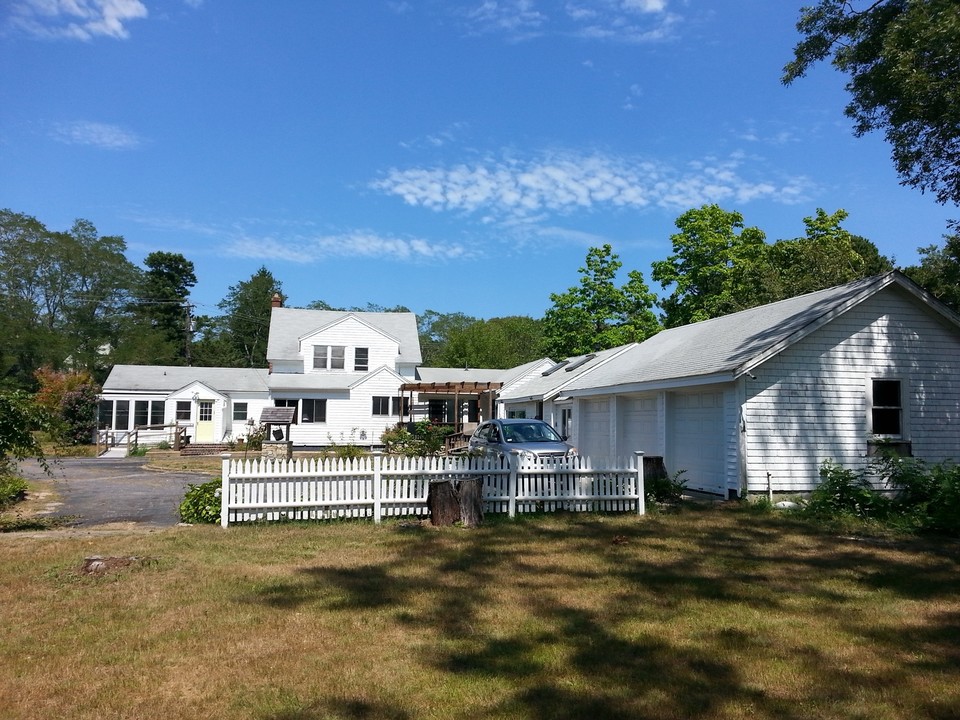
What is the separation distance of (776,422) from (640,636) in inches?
404

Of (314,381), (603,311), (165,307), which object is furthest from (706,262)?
(165,307)

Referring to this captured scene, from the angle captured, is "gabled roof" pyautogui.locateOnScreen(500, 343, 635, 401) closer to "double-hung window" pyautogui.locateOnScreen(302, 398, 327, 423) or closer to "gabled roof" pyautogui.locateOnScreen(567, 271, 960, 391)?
"gabled roof" pyautogui.locateOnScreen(567, 271, 960, 391)

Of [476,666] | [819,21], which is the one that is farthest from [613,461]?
[819,21]

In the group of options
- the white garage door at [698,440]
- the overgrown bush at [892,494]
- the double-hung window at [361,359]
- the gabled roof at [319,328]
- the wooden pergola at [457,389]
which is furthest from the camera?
the double-hung window at [361,359]

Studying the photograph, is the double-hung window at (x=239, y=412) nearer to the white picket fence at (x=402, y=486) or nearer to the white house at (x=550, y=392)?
the white house at (x=550, y=392)

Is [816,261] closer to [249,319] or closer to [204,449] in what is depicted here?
[204,449]

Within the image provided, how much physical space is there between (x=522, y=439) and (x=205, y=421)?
2510cm

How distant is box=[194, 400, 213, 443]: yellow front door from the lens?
3691 cm

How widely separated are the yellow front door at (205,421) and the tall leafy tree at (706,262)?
94.1 feet

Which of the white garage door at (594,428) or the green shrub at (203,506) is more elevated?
the white garage door at (594,428)

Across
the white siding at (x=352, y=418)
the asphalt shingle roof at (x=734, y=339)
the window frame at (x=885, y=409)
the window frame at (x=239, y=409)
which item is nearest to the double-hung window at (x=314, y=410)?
the white siding at (x=352, y=418)

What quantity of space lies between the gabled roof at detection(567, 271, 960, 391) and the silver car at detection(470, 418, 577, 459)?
3060 millimetres

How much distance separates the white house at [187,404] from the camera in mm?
37125

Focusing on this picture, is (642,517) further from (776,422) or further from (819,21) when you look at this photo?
(819,21)
